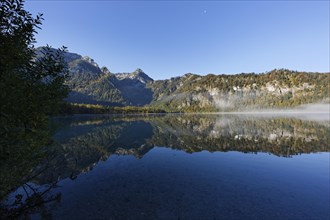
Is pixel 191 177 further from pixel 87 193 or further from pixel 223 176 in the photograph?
pixel 87 193

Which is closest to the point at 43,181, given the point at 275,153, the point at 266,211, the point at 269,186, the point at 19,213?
the point at 19,213

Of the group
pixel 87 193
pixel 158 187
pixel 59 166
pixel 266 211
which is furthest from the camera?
pixel 59 166

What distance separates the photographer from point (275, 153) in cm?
4022

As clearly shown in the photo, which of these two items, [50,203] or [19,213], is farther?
[50,203]

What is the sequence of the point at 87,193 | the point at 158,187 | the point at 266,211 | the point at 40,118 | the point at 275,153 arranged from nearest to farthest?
1. the point at 40,118
2. the point at 266,211
3. the point at 87,193
4. the point at 158,187
5. the point at 275,153

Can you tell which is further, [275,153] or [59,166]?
[275,153]

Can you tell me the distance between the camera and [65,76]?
568 inches

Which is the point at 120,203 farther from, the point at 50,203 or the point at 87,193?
the point at 50,203

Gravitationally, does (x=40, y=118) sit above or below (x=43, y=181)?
above

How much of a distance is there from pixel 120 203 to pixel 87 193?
15.1ft

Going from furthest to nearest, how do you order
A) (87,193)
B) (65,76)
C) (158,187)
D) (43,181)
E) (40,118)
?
1. (43,181)
2. (158,187)
3. (87,193)
4. (65,76)
5. (40,118)

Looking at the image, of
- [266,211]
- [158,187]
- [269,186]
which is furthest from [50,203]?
[269,186]

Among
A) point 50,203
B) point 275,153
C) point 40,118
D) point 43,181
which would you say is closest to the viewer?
point 40,118

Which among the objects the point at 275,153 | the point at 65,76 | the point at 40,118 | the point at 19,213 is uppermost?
the point at 65,76
